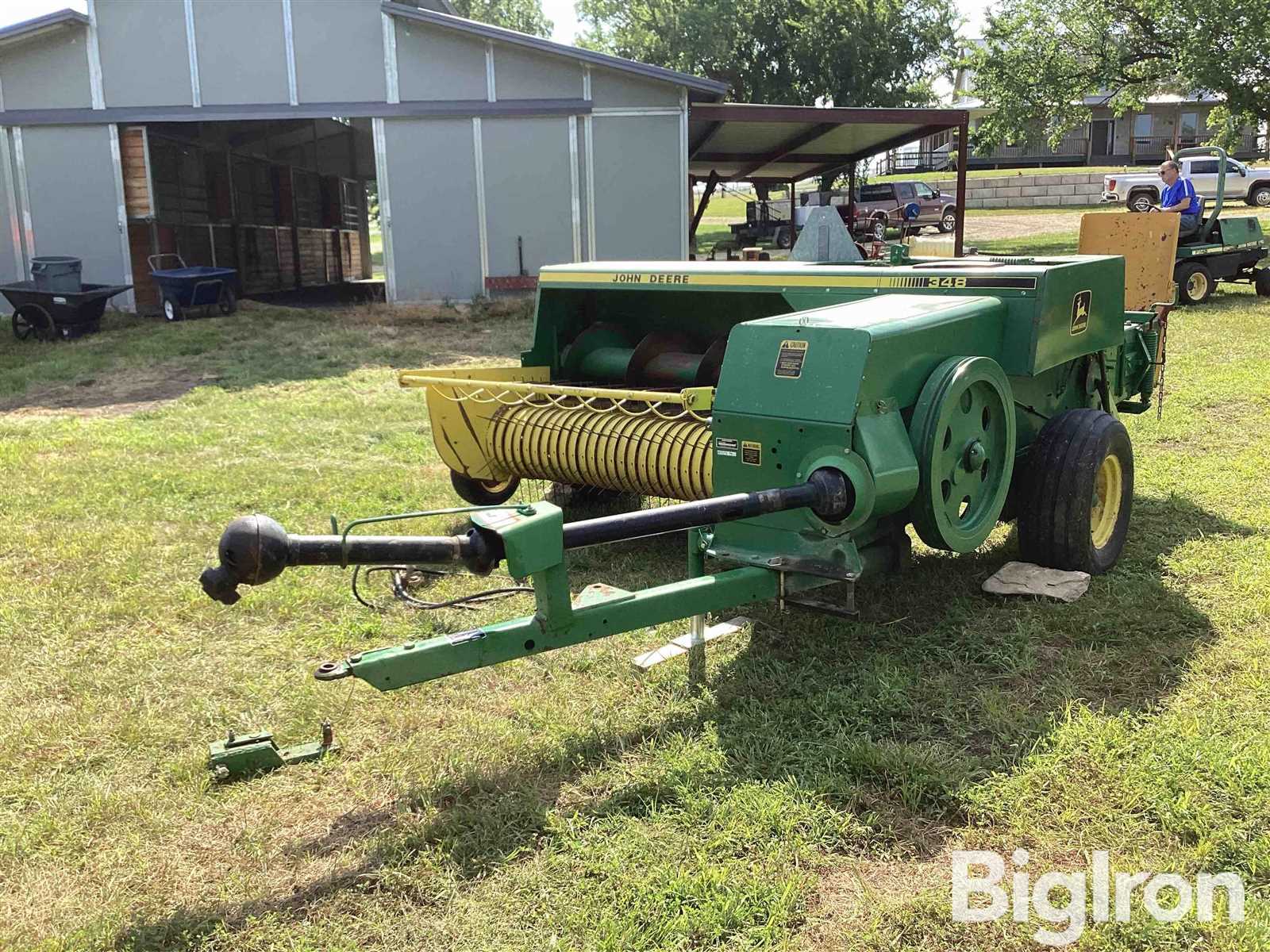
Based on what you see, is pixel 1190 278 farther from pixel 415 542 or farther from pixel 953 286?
pixel 415 542

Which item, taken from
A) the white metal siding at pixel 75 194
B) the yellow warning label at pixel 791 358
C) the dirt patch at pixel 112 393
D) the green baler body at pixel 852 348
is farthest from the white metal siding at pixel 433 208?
the yellow warning label at pixel 791 358

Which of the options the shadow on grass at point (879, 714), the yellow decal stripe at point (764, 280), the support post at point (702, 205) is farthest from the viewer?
the support post at point (702, 205)

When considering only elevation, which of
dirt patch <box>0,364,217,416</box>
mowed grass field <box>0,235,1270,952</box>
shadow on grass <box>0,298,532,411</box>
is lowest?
mowed grass field <box>0,235,1270,952</box>

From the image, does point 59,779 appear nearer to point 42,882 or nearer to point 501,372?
point 42,882

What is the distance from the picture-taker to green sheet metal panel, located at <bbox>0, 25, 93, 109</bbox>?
15.2 metres

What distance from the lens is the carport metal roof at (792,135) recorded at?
50.8ft

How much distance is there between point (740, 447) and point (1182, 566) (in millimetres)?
2207

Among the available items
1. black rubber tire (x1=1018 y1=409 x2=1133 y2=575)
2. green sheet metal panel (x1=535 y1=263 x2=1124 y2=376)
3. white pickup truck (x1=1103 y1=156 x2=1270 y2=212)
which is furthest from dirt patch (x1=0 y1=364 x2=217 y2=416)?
white pickup truck (x1=1103 y1=156 x2=1270 y2=212)

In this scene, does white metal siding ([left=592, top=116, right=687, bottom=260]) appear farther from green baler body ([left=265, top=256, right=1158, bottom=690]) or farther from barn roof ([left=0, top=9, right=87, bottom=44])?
green baler body ([left=265, top=256, right=1158, bottom=690])

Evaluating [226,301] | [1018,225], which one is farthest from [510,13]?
[226,301]

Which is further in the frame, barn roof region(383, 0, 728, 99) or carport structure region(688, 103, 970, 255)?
carport structure region(688, 103, 970, 255)

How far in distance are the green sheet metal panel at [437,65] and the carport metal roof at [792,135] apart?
119 inches

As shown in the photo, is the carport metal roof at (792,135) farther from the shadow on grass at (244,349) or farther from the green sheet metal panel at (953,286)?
the green sheet metal panel at (953,286)

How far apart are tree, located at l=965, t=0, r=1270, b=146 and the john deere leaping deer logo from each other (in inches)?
729
